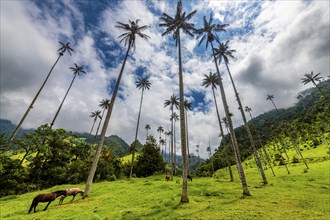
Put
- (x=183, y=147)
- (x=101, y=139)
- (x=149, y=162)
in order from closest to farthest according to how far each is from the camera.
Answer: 1. (x=183, y=147)
2. (x=101, y=139)
3. (x=149, y=162)

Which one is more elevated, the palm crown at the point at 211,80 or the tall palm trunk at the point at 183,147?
the palm crown at the point at 211,80

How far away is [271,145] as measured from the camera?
4845 inches

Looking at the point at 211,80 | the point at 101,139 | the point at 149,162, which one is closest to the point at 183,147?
the point at 101,139

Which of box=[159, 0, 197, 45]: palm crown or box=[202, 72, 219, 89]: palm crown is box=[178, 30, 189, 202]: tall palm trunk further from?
box=[202, 72, 219, 89]: palm crown

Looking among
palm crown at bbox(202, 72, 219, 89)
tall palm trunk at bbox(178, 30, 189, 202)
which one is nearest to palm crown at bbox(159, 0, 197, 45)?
tall palm trunk at bbox(178, 30, 189, 202)

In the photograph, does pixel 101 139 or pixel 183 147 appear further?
pixel 101 139

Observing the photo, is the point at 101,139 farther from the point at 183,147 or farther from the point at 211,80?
the point at 211,80

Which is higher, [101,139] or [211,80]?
[211,80]

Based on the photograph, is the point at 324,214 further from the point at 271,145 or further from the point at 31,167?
the point at 271,145

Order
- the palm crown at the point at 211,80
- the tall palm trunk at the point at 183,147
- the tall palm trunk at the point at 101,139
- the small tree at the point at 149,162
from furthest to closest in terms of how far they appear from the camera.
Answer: the small tree at the point at 149,162, the palm crown at the point at 211,80, the tall palm trunk at the point at 101,139, the tall palm trunk at the point at 183,147

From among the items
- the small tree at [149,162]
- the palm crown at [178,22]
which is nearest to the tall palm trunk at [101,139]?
the palm crown at [178,22]

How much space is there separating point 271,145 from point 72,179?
12538 cm

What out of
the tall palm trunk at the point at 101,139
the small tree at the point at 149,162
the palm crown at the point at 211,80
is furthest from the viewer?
the small tree at the point at 149,162

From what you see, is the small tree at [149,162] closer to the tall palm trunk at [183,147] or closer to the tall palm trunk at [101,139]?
the tall palm trunk at [101,139]
